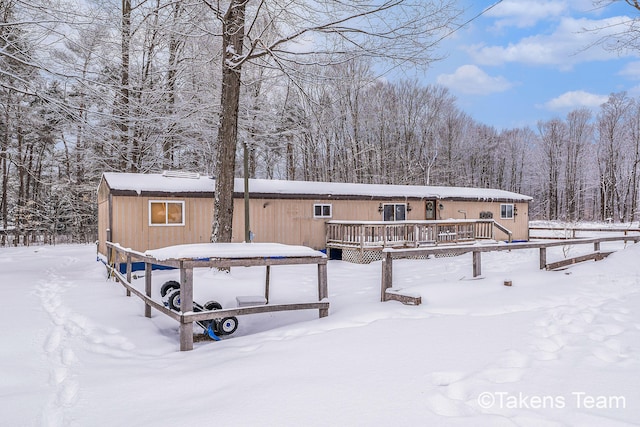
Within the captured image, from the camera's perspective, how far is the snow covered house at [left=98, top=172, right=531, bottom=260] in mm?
11789

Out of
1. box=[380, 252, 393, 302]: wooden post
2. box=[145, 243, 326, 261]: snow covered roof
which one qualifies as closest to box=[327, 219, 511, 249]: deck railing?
box=[380, 252, 393, 302]: wooden post

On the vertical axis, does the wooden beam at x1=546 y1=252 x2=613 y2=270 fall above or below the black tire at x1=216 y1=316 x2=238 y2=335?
above

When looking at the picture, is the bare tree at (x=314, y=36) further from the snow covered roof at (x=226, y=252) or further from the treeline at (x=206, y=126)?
the snow covered roof at (x=226, y=252)

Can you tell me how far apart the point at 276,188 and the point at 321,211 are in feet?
6.39

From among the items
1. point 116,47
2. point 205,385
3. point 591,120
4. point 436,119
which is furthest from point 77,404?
point 591,120

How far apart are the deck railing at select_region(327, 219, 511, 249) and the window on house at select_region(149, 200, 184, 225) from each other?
202 inches

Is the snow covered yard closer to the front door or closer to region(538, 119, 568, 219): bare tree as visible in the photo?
the front door

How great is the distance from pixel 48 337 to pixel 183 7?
763cm

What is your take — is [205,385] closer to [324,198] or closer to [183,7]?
[183,7]

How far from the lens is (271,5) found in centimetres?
907

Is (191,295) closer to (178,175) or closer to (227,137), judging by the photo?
(227,137)

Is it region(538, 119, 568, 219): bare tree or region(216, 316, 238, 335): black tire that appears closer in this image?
region(216, 316, 238, 335): black tire

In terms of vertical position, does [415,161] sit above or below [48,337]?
above

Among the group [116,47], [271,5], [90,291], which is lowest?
[90,291]
